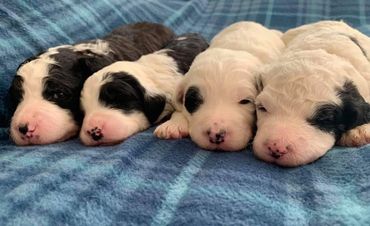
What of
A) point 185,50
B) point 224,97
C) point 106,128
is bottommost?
point 185,50

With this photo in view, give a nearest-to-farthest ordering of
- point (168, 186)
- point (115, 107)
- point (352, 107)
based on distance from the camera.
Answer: point (168, 186)
point (352, 107)
point (115, 107)

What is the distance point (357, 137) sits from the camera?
7.04ft

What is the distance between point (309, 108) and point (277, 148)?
0.23 metres

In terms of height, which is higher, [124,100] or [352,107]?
[352,107]

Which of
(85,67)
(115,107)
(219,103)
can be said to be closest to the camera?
(219,103)

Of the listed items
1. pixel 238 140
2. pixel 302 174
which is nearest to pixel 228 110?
pixel 238 140

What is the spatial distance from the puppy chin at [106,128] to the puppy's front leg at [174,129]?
0.15m

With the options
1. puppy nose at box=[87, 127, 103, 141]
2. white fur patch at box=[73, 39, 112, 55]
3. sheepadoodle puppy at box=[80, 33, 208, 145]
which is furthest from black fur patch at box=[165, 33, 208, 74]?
puppy nose at box=[87, 127, 103, 141]

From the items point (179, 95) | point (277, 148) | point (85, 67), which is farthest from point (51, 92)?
point (277, 148)

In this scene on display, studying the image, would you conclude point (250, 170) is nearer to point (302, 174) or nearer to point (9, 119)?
point (302, 174)

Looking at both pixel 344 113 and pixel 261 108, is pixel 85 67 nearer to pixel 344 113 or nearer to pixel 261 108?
pixel 261 108

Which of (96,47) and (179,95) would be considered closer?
(179,95)

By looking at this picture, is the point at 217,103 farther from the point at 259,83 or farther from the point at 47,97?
the point at 47,97

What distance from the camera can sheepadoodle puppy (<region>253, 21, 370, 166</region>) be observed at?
1984 mm
